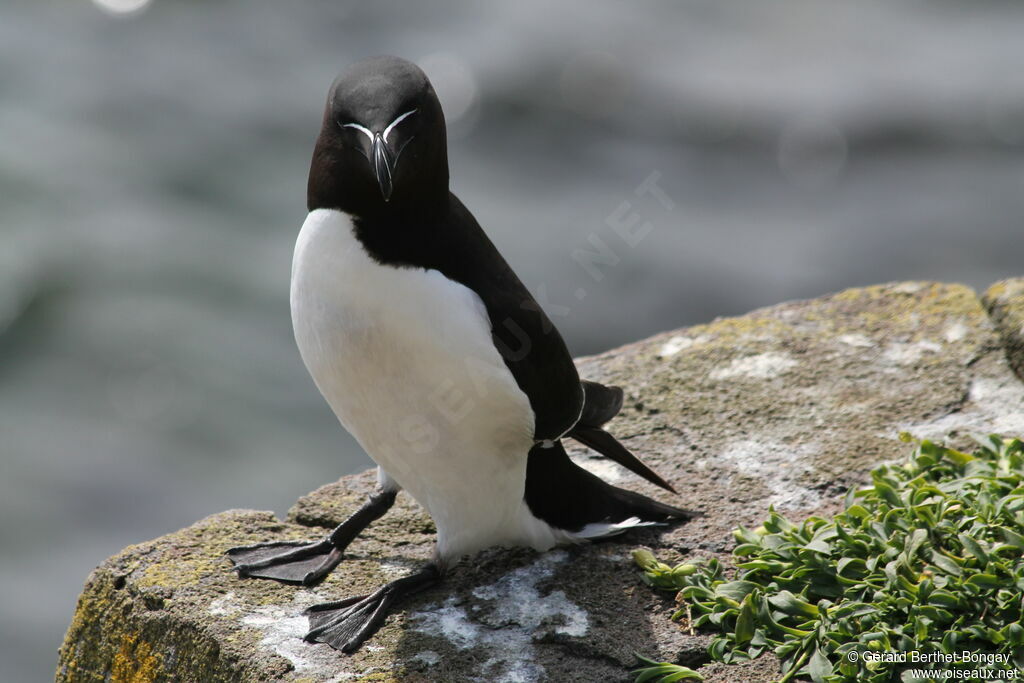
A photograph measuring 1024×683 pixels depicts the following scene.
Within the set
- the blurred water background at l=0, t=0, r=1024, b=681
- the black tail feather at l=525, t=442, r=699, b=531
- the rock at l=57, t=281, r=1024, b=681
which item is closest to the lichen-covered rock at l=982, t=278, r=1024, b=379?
the rock at l=57, t=281, r=1024, b=681

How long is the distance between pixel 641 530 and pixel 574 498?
294 millimetres

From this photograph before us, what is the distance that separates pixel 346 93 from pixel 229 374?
615 cm

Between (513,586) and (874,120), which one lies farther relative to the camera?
(874,120)

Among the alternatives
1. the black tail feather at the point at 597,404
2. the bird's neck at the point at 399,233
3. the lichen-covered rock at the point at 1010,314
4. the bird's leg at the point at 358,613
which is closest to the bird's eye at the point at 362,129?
the bird's neck at the point at 399,233

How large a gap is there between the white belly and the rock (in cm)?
44

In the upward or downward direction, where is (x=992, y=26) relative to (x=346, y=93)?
upward

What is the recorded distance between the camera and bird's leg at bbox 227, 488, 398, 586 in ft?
13.9

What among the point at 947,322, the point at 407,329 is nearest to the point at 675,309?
the point at 947,322

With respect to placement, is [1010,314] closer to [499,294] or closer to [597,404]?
[597,404]

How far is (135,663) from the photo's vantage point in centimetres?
412

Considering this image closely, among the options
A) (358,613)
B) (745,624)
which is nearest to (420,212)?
(358,613)

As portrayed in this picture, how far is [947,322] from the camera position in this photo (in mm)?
5355

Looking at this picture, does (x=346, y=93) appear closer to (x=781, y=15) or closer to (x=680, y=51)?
(x=680, y=51)

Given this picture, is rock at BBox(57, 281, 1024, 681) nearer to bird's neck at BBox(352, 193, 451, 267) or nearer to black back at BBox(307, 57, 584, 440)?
black back at BBox(307, 57, 584, 440)
